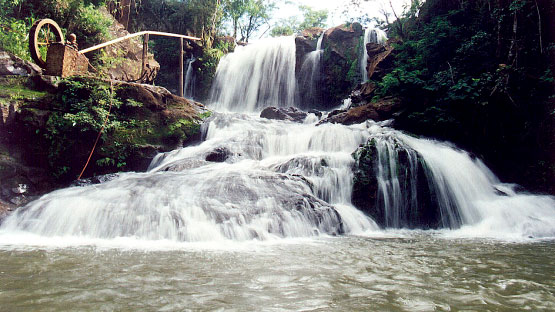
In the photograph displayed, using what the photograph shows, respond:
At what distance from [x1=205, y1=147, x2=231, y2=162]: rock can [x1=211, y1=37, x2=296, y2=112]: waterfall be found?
9.71m

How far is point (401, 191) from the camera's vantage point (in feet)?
21.6

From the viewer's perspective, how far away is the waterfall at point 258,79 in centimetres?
1800

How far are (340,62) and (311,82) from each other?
1.89m

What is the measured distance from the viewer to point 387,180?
22.0ft

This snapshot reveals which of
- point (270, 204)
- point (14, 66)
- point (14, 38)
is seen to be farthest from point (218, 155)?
point (14, 38)

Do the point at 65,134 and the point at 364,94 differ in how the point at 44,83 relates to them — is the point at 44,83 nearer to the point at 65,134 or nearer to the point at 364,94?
the point at 65,134

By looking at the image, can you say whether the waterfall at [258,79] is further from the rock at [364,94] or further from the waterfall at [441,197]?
the waterfall at [441,197]

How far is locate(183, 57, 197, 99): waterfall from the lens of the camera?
Result: 1988cm

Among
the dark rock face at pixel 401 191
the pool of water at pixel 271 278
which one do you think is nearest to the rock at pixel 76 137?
the pool of water at pixel 271 278

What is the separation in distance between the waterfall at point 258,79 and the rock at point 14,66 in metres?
10.4

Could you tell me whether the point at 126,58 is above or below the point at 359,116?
above

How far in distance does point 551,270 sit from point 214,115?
10.0 meters

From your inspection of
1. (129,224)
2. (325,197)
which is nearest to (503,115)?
(325,197)

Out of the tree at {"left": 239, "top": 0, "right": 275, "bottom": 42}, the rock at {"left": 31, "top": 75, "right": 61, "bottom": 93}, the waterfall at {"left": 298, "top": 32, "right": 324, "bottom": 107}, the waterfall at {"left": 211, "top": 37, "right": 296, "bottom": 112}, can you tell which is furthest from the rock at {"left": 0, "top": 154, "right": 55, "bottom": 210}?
the tree at {"left": 239, "top": 0, "right": 275, "bottom": 42}
